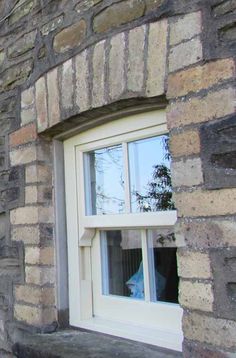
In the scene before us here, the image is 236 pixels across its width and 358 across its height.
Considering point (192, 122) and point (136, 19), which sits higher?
point (136, 19)

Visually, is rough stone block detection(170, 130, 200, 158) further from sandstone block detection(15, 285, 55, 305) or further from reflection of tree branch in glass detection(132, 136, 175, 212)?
sandstone block detection(15, 285, 55, 305)

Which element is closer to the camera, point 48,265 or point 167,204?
point 167,204

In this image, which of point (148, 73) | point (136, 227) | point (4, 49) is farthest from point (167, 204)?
point (4, 49)

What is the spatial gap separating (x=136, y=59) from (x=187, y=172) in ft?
1.97

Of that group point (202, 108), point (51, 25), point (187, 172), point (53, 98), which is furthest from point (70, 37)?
point (187, 172)

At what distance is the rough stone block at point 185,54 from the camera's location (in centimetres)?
176

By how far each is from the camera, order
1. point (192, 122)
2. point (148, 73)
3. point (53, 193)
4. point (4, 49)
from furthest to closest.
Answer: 1. point (4, 49)
2. point (53, 193)
3. point (148, 73)
4. point (192, 122)

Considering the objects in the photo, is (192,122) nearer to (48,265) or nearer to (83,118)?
(83,118)

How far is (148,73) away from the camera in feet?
6.29

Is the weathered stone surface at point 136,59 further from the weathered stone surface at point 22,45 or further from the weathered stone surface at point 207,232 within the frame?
the weathered stone surface at point 22,45

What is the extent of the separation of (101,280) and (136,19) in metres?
1.37

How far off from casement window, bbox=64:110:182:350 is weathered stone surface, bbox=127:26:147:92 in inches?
7.5

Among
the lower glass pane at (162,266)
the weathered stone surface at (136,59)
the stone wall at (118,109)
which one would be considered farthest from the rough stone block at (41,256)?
the weathered stone surface at (136,59)

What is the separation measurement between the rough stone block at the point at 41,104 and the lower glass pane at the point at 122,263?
71 cm
